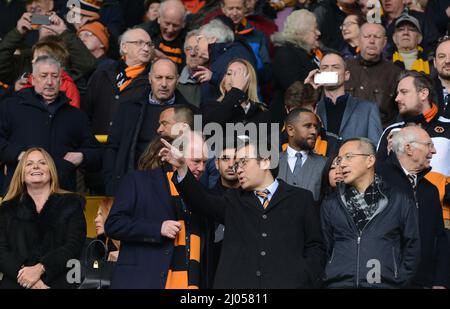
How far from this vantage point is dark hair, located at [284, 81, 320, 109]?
15.2 meters

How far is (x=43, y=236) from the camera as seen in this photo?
12.9 metres

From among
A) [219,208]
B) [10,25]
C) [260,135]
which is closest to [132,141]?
[260,135]

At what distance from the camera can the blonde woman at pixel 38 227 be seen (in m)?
12.7

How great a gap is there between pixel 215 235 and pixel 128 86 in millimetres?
3240

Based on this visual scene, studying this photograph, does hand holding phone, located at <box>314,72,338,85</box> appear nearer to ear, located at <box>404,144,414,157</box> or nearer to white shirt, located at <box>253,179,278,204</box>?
ear, located at <box>404,144,414,157</box>

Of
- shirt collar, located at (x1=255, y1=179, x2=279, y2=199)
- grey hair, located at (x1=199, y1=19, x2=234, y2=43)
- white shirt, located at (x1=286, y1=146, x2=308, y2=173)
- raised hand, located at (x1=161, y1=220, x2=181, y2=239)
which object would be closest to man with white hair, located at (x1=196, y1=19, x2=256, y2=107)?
grey hair, located at (x1=199, y1=19, x2=234, y2=43)

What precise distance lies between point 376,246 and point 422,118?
99.9 inches

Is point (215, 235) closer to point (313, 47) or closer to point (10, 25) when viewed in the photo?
point (313, 47)

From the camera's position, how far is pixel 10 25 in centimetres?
1859

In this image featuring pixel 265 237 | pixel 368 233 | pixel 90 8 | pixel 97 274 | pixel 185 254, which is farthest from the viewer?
pixel 90 8

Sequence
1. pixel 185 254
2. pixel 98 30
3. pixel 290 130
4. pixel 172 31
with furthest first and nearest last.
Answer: pixel 98 30
pixel 172 31
pixel 290 130
pixel 185 254

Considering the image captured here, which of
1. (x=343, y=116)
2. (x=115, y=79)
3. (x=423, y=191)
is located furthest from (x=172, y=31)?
(x=423, y=191)

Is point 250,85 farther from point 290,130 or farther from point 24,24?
point 24,24

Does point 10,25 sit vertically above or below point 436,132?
above
